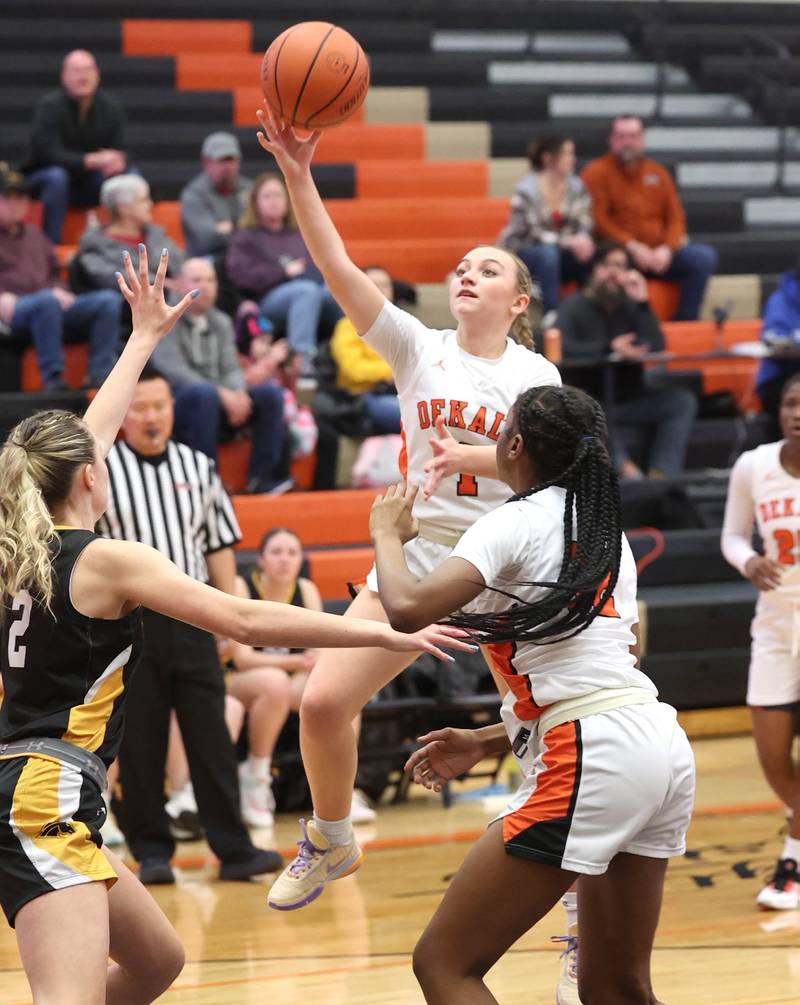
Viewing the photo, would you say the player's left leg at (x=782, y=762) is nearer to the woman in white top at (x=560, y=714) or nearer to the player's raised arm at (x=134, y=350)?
the woman in white top at (x=560, y=714)

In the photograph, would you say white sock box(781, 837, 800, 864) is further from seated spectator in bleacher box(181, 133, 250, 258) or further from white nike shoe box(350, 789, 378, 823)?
seated spectator in bleacher box(181, 133, 250, 258)

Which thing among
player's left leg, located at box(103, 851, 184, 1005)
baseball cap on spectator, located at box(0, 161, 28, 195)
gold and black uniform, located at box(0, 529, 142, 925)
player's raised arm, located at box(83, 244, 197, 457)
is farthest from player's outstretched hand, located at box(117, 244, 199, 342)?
baseball cap on spectator, located at box(0, 161, 28, 195)

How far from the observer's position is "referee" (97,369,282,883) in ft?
21.2

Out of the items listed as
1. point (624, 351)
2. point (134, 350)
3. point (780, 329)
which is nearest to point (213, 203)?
point (624, 351)

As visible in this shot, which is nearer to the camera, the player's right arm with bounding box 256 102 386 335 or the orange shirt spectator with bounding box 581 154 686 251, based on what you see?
the player's right arm with bounding box 256 102 386 335

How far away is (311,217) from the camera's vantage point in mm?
4270

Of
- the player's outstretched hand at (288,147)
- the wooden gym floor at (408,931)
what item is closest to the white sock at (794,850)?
the wooden gym floor at (408,931)

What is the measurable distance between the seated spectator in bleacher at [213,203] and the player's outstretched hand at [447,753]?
20.2 ft

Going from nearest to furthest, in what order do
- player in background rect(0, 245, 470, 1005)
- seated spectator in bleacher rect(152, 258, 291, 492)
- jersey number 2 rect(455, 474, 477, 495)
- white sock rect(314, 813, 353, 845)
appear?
1. player in background rect(0, 245, 470, 1005)
2. jersey number 2 rect(455, 474, 477, 495)
3. white sock rect(314, 813, 353, 845)
4. seated spectator in bleacher rect(152, 258, 291, 492)

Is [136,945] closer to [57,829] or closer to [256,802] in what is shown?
[57,829]

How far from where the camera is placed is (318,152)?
11477mm

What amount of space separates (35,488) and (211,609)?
1.53 ft

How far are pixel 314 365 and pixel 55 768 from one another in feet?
20.1

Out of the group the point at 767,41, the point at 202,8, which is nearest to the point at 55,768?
the point at 202,8
